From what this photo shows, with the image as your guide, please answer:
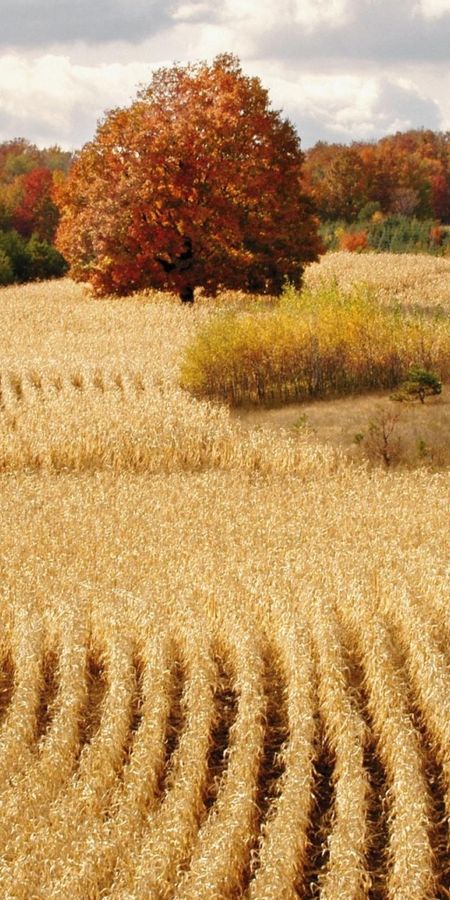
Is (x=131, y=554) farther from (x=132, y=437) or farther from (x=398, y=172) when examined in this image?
(x=398, y=172)

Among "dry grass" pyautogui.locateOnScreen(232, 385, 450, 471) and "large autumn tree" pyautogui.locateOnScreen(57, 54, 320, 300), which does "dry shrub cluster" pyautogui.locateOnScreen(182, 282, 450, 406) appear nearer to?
"dry grass" pyautogui.locateOnScreen(232, 385, 450, 471)

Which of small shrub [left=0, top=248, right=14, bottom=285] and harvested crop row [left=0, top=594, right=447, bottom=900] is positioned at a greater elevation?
small shrub [left=0, top=248, right=14, bottom=285]

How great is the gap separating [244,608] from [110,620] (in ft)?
5.23

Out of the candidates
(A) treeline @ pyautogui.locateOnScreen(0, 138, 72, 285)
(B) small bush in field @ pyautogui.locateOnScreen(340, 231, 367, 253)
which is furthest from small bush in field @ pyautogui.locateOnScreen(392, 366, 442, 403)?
(B) small bush in field @ pyautogui.locateOnScreen(340, 231, 367, 253)

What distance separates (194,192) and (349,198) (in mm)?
48934

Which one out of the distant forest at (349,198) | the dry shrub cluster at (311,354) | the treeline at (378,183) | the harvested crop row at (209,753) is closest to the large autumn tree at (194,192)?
the dry shrub cluster at (311,354)

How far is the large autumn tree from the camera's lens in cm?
3547

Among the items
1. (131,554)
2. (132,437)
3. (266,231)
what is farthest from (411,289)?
(131,554)

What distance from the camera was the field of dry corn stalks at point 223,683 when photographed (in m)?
8.44

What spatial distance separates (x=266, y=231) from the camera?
1438 inches

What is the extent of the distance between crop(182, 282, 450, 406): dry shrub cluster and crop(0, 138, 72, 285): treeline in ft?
61.8

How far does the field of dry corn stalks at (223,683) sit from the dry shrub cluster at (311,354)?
19.3 ft

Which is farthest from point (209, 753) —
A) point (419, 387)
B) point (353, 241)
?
point (353, 241)

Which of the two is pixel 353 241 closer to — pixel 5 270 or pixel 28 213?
pixel 28 213
